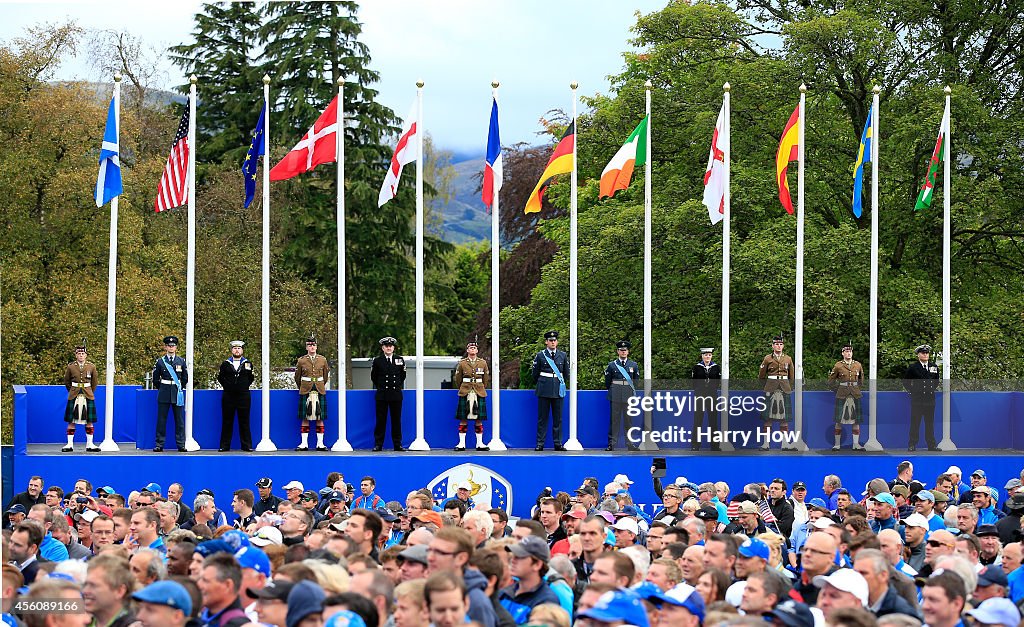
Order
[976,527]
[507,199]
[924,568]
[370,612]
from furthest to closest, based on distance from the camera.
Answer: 1. [507,199]
2. [976,527]
3. [924,568]
4. [370,612]

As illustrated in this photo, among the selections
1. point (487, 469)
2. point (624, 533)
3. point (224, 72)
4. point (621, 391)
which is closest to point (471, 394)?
point (487, 469)

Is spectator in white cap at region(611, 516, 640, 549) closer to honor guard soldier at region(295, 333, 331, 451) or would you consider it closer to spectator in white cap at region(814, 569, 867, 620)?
spectator in white cap at region(814, 569, 867, 620)

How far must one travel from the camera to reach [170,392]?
76.6ft

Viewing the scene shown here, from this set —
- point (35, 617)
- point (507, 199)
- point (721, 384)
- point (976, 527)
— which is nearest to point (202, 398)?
point (721, 384)

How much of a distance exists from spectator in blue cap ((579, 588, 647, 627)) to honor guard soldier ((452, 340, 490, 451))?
16058 millimetres

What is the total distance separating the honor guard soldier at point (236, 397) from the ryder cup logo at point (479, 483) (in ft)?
10.6

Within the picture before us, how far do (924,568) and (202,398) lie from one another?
50.7 feet

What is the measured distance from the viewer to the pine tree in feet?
153

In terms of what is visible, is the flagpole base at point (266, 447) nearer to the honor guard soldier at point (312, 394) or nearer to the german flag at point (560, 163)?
the honor guard soldier at point (312, 394)

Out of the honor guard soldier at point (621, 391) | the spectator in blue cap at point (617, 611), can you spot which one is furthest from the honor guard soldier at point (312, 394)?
the spectator in blue cap at point (617, 611)

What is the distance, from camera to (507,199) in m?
46.2

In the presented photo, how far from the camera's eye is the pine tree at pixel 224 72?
46594mm

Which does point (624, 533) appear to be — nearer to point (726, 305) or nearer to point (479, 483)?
point (479, 483)

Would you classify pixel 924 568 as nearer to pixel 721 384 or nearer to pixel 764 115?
pixel 721 384
